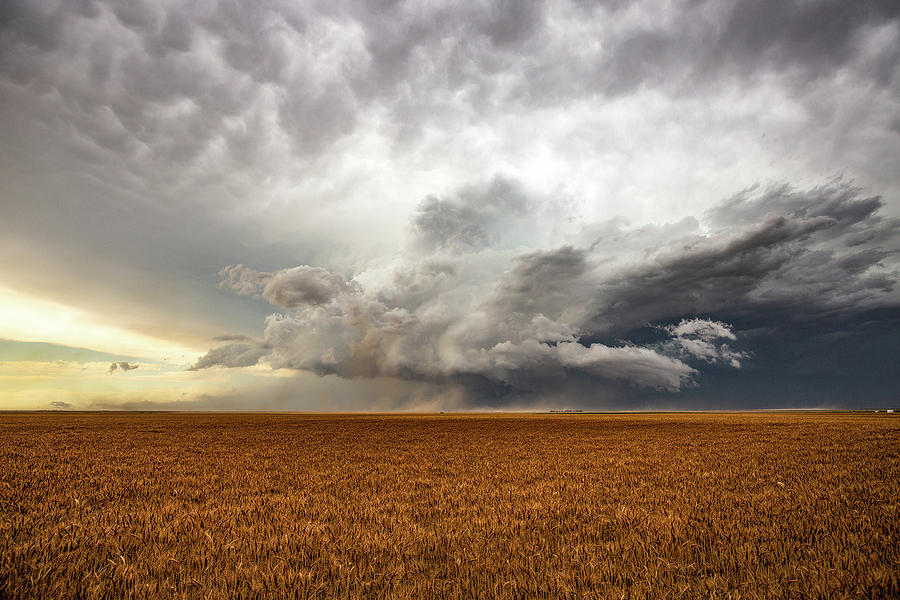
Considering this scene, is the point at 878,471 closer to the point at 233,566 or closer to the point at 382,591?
the point at 382,591

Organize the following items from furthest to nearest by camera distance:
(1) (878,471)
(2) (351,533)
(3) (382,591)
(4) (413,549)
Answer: (1) (878,471)
(2) (351,533)
(4) (413,549)
(3) (382,591)

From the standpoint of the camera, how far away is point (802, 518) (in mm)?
8359

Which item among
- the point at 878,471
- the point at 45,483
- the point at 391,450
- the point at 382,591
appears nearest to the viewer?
the point at 382,591

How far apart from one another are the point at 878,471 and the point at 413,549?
17229 mm

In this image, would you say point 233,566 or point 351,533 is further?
point 351,533

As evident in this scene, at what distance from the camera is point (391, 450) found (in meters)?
23.2

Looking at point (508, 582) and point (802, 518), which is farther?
point (802, 518)

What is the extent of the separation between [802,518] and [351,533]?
8.39 m

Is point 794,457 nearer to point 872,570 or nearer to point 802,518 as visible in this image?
point 802,518

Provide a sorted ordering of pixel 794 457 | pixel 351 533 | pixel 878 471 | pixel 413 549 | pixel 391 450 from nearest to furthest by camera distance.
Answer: pixel 413 549 → pixel 351 533 → pixel 878 471 → pixel 794 457 → pixel 391 450

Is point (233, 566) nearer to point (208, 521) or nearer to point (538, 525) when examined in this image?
point (208, 521)

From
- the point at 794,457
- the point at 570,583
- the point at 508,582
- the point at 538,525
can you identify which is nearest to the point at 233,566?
the point at 508,582

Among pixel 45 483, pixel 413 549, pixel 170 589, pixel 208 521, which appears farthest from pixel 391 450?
pixel 170 589

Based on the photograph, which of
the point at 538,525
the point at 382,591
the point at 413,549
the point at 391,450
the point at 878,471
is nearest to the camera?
the point at 382,591
